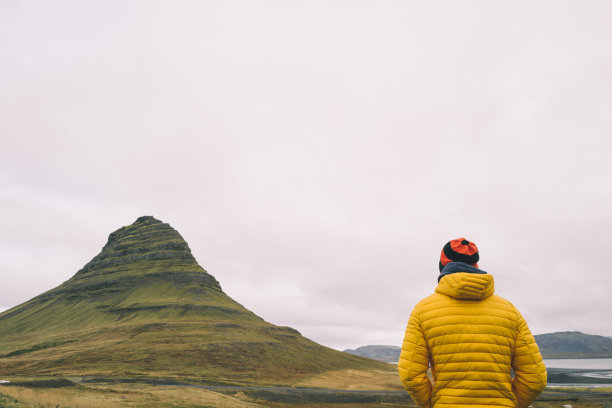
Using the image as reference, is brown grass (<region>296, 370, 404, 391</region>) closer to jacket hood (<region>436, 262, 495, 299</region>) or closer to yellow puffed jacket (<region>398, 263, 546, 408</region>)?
yellow puffed jacket (<region>398, 263, 546, 408</region>)

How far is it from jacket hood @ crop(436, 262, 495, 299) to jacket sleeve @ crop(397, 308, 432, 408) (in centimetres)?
61

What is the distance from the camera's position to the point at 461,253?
17.5ft

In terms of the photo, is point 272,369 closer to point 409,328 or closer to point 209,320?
point 209,320

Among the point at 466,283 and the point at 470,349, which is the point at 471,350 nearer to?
the point at 470,349

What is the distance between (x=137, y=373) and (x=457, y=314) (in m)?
114

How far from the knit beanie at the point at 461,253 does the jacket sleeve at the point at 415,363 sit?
93 centimetres

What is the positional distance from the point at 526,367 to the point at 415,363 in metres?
1.44

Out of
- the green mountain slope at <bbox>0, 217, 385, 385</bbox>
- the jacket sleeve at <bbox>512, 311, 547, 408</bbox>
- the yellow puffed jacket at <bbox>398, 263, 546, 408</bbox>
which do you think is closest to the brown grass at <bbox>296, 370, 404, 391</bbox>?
the green mountain slope at <bbox>0, 217, 385, 385</bbox>

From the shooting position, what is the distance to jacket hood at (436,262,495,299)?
4.80 meters

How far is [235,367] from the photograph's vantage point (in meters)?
124

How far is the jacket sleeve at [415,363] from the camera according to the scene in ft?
16.6

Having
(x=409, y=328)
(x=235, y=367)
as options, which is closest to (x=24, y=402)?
(x=409, y=328)

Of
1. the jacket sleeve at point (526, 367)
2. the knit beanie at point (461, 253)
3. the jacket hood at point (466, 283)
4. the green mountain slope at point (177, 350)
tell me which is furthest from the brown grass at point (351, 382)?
the jacket hood at point (466, 283)

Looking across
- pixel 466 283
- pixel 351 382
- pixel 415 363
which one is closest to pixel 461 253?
pixel 466 283
